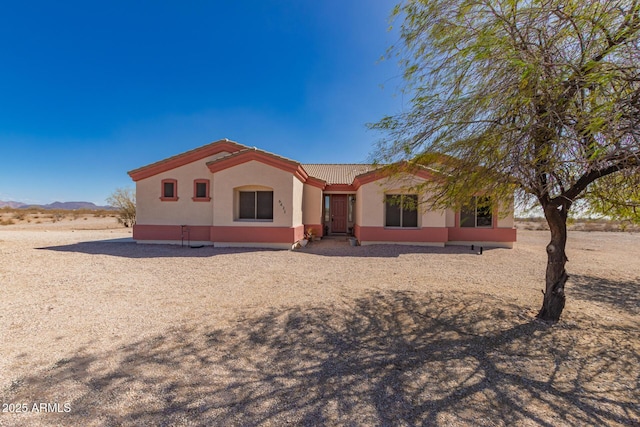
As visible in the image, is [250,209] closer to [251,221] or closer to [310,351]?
[251,221]

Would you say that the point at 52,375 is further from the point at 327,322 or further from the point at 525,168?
the point at 525,168

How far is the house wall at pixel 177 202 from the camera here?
42.5 feet

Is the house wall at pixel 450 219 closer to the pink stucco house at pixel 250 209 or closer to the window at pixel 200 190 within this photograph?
the pink stucco house at pixel 250 209

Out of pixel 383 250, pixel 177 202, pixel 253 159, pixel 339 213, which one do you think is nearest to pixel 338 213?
pixel 339 213

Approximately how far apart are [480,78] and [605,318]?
4.96 metres

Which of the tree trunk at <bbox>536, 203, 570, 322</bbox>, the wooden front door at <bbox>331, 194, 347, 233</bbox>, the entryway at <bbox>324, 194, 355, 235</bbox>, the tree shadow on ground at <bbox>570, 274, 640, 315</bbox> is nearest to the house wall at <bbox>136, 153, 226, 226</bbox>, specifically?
the entryway at <bbox>324, 194, 355, 235</bbox>

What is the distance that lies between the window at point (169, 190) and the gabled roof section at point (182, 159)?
0.62 meters

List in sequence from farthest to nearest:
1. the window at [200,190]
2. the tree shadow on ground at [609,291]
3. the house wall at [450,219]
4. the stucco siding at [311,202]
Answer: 1. the stucco siding at [311,202]
2. the window at [200,190]
3. the house wall at [450,219]
4. the tree shadow on ground at [609,291]

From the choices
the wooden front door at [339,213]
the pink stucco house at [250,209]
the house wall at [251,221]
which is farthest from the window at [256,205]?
the wooden front door at [339,213]

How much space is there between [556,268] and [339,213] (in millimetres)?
12203

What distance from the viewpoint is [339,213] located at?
16.4 metres

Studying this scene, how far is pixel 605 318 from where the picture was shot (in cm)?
481

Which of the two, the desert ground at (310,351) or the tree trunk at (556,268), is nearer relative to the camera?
the desert ground at (310,351)

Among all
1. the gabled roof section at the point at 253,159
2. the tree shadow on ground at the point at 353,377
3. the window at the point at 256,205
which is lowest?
the tree shadow on ground at the point at 353,377
